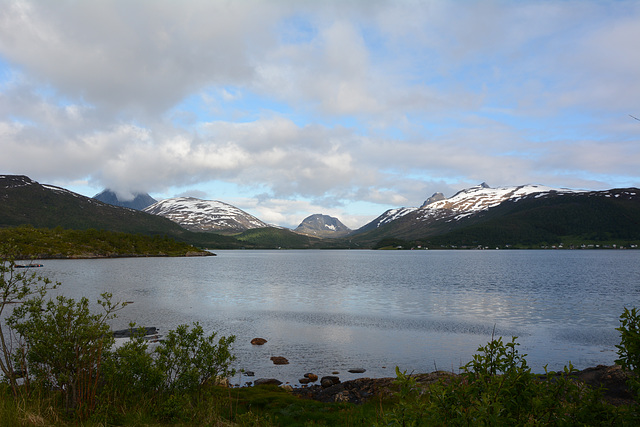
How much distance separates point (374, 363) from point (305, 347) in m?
8.91

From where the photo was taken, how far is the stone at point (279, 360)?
36.1 meters

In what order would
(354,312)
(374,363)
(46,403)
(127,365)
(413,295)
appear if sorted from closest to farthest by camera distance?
(46,403) → (127,365) → (374,363) → (354,312) → (413,295)

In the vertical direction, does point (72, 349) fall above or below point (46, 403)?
above

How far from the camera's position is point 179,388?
55.8ft

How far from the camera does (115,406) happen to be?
14586mm

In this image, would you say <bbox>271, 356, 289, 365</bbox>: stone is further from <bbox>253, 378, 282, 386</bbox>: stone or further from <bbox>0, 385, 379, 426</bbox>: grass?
<bbox>0, 385, 379, 426</bbox>: grass

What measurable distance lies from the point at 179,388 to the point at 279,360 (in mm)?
20831

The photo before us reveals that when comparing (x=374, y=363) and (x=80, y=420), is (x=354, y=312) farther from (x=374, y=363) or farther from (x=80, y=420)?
(x=80, y=420)

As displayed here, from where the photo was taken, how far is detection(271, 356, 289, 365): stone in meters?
36.1

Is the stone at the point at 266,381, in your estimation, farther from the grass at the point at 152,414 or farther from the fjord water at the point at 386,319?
the grass at the point at 152,414

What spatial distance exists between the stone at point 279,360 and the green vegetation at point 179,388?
14843 millimetres

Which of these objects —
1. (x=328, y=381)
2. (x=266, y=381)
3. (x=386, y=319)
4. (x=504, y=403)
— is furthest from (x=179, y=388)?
(x=386, y=319)

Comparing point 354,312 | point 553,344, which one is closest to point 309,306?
point 354,312

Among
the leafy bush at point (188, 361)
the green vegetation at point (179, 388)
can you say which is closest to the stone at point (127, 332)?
the green vegetation at point (179, 388)
